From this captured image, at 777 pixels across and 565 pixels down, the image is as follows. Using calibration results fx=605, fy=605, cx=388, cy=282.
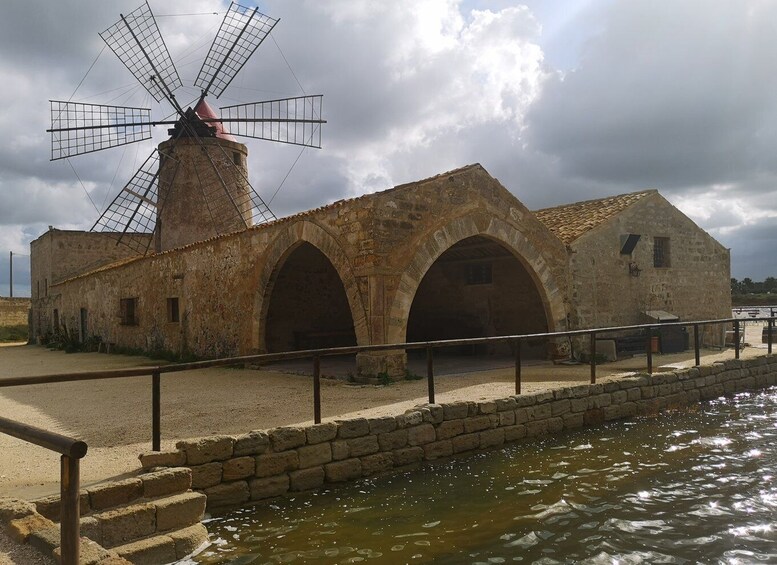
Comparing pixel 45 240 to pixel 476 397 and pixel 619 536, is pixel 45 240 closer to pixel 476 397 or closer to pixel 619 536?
pixel 476 397

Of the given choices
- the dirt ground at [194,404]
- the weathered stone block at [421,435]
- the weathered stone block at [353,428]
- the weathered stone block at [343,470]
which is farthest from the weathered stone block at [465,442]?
the weathered stone block at [343,470]

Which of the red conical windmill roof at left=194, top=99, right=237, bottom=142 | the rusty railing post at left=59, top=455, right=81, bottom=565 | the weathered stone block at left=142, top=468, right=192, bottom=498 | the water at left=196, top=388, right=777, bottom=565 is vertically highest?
the red conical windmill roof at left=194, top=99, right=237, bottom=142

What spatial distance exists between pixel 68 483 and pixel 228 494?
2591 mm

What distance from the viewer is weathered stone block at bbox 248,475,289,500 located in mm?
5341

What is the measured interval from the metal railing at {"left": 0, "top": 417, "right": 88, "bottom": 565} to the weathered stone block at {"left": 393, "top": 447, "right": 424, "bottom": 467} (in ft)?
12.6

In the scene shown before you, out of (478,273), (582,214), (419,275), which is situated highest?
(582,214)

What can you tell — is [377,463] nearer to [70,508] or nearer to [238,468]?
[238,468]

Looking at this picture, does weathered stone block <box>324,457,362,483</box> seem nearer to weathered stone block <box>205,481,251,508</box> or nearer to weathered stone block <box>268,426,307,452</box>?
weathered stone block <box>268,426,307,452</box>

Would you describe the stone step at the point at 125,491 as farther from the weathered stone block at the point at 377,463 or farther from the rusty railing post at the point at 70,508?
the weathered stone block at the point at 377,463

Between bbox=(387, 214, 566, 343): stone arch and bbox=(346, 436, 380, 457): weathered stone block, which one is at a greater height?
bbox=(387, 214, 566, 343): stone arch

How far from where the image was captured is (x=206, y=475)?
5.07 meters

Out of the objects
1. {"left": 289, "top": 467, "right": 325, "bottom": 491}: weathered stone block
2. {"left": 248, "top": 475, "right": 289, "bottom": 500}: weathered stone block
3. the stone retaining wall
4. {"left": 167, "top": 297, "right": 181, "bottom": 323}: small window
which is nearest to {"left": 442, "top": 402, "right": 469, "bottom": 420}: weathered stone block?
the stone retaining wall

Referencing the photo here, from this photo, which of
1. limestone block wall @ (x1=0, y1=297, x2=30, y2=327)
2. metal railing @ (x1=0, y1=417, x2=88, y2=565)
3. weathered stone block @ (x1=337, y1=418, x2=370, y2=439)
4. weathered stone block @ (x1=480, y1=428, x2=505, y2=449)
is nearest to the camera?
metal railing @ (x1=0, y1=417, x2=88, y2=565)

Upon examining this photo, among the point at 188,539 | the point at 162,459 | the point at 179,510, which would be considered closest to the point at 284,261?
the point at 162,459
